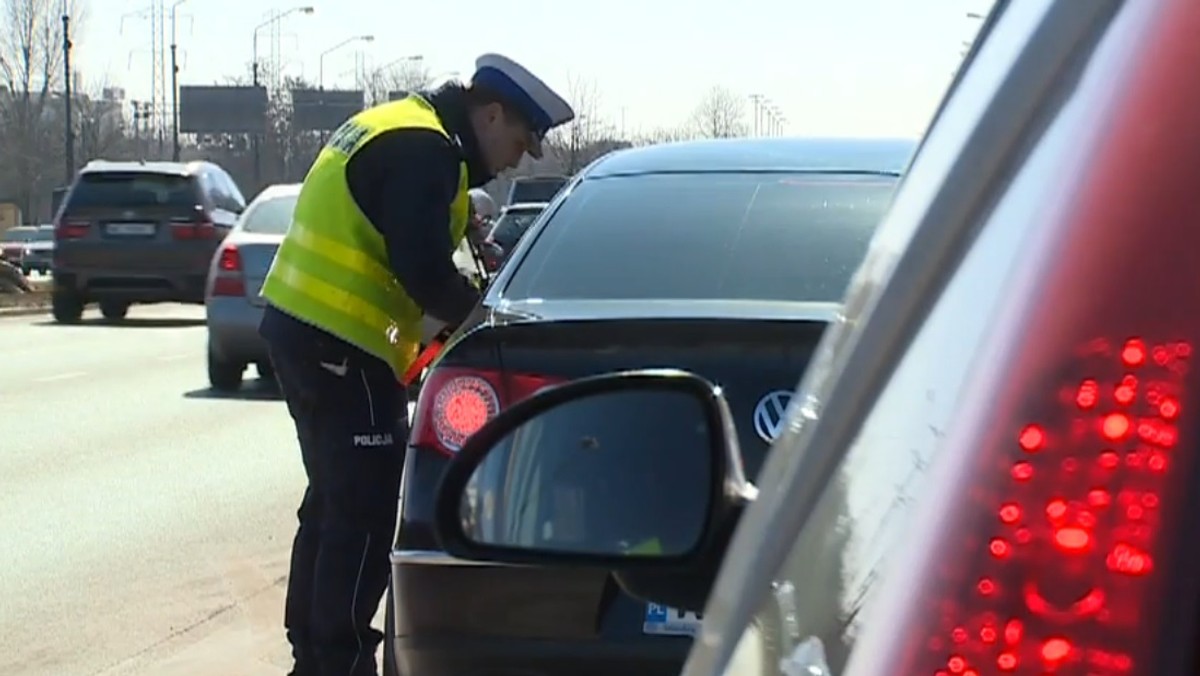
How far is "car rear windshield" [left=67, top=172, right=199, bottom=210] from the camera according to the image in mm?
22266

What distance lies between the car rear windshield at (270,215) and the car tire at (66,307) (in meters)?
8.42

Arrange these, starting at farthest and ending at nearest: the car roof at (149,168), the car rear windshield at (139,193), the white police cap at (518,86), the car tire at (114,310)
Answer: the car tire at (114,310)
the car roof at (149,168)
the car rear windshield at (139,193)
the white police cap at (518,86)

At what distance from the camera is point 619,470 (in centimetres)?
237

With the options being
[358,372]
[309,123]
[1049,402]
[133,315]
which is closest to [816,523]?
[1049,402]

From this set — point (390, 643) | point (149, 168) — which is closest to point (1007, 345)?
point (390, 643)

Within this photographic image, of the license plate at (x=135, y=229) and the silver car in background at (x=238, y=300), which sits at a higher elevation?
the silver car in background at (x=238, y=300)

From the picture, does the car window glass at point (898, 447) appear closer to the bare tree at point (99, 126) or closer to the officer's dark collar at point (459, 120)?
the officer's dark collar at point (459, 120)

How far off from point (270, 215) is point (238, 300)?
47.1 inches

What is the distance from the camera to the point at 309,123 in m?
73.5

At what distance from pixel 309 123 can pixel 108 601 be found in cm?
6711

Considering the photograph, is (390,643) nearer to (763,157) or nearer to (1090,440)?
(763,157)

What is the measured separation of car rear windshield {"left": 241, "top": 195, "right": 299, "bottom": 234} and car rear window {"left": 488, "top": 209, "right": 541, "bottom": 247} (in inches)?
227

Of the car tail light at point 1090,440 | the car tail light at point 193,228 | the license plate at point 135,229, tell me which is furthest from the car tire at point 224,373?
the car tail light at point 1090,440

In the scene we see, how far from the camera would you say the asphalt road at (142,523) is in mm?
6781
